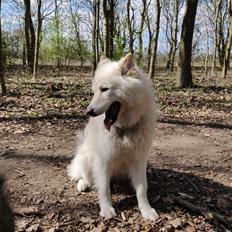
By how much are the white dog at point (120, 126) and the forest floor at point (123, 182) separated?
0.78ft

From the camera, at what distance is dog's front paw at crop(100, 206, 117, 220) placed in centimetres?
338

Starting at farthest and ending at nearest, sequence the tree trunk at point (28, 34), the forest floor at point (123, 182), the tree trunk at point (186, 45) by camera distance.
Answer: the tree trunk at point (28, 34) → the tree trunk at point (186, 45) → the forest floor at point (123, 182)

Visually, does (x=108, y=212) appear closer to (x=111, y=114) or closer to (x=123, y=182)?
(x=123, y=182)

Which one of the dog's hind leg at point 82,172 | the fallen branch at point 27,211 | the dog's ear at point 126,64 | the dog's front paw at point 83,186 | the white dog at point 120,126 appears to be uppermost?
the dog's ear at point 126,64

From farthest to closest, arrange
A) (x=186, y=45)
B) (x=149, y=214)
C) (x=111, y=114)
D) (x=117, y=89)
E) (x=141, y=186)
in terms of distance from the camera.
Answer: (x=186, y=45)
(x=141, y=186)
(x=149, y=214)
(x=111, y=114)
(x=117, y=89)

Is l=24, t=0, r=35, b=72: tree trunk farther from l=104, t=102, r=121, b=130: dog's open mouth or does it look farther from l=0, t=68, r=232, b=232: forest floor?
l=104, t=102, r=121, b=130: dog's open mouth

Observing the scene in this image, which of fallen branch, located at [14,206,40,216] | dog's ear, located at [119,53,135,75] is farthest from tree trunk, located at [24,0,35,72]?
dog's ear, located at [119,53,135,75]

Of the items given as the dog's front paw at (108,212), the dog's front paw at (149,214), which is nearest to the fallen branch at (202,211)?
the dog's front paw at (149,214)

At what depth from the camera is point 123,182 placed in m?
4.00

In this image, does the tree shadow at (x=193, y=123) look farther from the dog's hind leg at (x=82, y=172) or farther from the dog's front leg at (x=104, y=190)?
the dog's front leg at (x=104, y=190)

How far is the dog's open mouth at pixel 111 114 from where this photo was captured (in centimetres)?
322

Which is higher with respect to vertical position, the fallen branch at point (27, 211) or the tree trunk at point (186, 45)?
the tree trunk at point (186, 45)

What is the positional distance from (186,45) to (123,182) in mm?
8045

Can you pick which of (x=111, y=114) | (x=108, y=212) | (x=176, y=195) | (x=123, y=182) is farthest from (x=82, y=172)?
(x=176, y=195)
